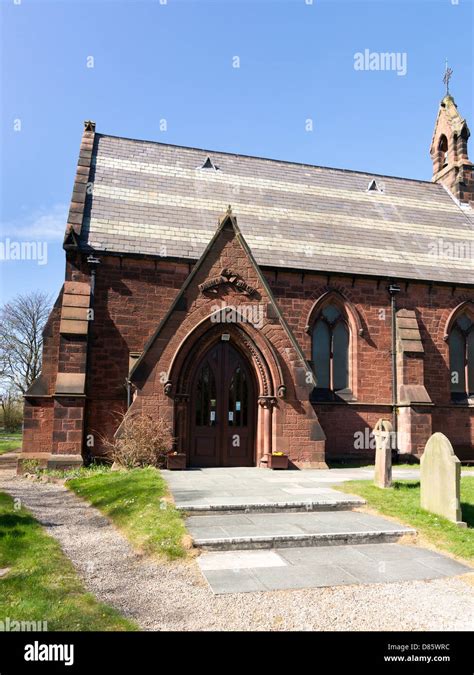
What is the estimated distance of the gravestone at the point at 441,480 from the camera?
8.55m

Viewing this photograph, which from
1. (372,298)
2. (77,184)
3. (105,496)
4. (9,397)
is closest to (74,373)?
(105,496)

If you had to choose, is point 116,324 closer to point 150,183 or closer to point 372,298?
point 150,183

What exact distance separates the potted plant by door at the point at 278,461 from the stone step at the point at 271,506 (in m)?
4.79

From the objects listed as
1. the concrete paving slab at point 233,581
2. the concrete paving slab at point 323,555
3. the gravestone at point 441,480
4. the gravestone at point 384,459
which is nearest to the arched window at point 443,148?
the gravestone at point 384,459

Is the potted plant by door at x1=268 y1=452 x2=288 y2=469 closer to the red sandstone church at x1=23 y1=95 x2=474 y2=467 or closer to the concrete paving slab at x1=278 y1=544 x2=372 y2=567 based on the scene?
the red sandstone church at x1=23 y1=95 x2=474 y2=467

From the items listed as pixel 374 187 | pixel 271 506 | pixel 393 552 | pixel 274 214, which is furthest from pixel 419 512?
pixel 374 187

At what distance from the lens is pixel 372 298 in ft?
64.8

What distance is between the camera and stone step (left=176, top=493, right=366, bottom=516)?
8814 millimetres

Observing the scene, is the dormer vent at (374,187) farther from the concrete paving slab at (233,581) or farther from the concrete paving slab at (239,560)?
the concrete paving slab at (233,581)

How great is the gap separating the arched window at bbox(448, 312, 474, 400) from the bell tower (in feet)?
26.7

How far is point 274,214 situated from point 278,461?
35.0ft

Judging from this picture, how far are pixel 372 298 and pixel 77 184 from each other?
11595mm

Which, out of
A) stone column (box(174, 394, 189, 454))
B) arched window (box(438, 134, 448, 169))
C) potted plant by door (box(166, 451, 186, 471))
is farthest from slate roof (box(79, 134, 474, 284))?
potted plant by door (box(166, 451, 186, 471))
